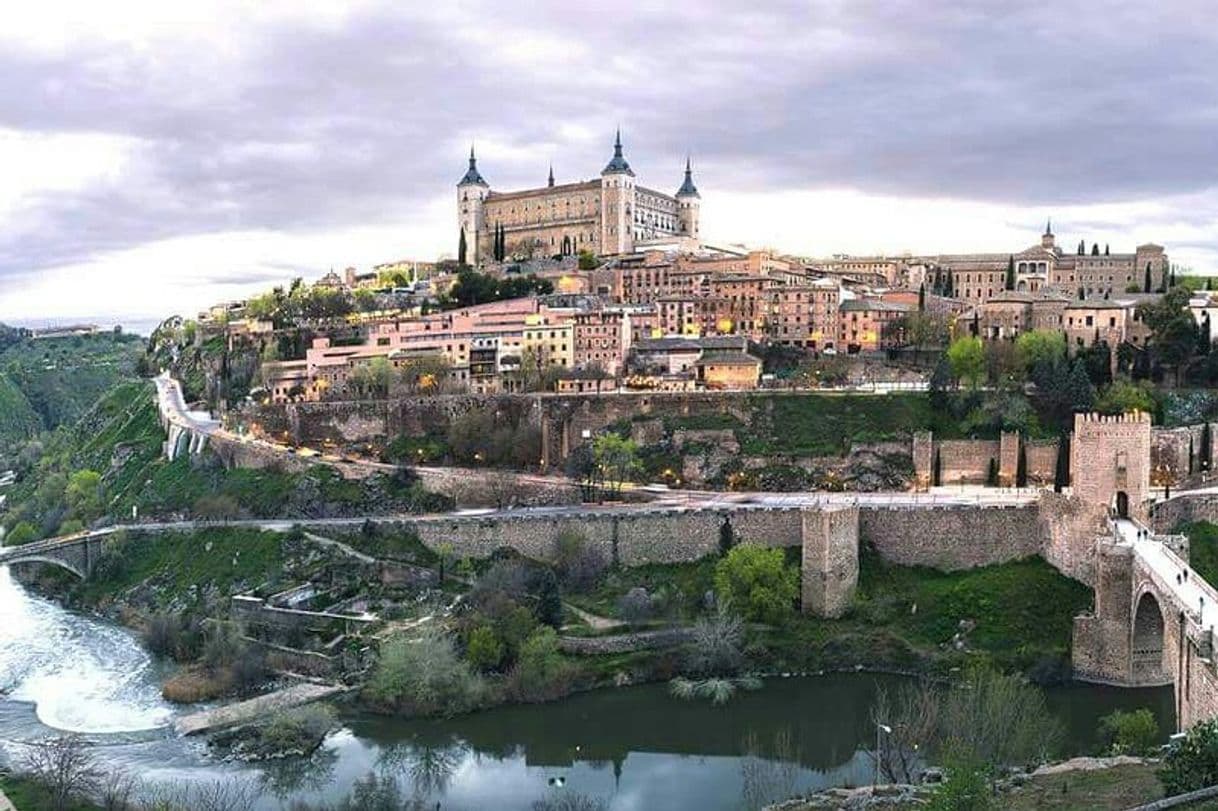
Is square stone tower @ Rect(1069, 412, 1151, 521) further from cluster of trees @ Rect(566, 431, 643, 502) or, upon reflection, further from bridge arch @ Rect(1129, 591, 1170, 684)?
cluster of trees @ Rect(566, 431, 643, 502)

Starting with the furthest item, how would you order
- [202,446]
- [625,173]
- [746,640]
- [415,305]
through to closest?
1. [625,173]
2. [415,305]
3. [202,446]
4. [746,640]

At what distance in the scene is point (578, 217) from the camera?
243 ft

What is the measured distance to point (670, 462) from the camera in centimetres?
4141

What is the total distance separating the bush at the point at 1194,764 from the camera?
1512 centimetres

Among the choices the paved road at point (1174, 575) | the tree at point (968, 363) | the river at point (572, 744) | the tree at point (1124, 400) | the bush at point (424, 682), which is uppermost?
the tree at point (968, 363)

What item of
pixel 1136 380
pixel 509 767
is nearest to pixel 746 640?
pixel 509 767

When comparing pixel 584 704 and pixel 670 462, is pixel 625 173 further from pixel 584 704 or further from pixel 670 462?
pixel 584 704

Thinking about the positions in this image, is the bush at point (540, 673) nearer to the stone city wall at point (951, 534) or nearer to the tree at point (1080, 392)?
the stone city wall at point (951, 534)

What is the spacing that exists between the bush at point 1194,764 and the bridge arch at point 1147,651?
1131cm

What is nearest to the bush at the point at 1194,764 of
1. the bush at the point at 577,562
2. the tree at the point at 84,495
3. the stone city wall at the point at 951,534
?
the stone city wall at the point at 951,534

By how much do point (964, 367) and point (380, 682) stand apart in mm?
26836

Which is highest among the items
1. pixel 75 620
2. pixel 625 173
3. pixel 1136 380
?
pixel 625 173

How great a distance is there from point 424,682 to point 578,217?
51031 mm

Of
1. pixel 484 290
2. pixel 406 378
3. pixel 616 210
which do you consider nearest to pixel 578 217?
pixel 616 210
